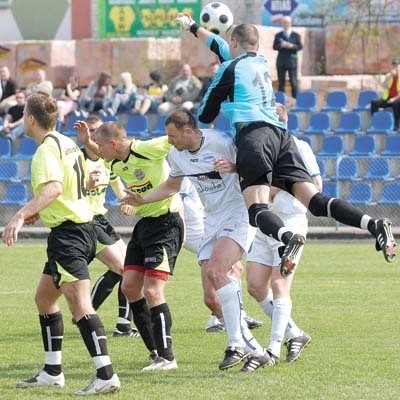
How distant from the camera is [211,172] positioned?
31.2 ft

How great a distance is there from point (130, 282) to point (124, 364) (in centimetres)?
66

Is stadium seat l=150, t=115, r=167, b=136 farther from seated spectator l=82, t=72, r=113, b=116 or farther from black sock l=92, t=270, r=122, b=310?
black sock l=92, t=270, r=122, b=310

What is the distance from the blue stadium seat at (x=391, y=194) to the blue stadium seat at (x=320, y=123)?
2.31 metres

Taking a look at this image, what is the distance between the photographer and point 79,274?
8.62m

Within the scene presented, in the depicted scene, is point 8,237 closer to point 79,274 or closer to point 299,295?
point 79,274

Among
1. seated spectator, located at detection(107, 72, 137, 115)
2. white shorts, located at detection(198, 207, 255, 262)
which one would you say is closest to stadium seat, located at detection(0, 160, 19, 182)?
seated spectator, located at detection(107, 72, 137, 115)

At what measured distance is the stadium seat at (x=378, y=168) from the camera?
2384 centimetres

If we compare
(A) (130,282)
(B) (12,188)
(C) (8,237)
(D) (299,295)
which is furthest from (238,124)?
(B) (12,188)

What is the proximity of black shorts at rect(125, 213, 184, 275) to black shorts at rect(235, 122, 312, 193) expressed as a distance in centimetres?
96

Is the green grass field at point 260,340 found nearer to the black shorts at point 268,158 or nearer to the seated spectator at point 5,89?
the black shorts at point 268,158

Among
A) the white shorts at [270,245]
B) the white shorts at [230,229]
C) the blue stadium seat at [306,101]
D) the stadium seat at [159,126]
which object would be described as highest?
the white shorts at [230,229]

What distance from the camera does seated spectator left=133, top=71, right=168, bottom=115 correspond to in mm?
26922

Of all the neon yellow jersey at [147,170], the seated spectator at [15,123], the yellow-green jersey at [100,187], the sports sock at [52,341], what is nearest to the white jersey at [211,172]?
the neon yellow jersey at [147,170]

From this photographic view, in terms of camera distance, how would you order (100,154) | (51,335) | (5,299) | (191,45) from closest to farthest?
(51,335)
(100,154)
(5,299)
(191,45)
